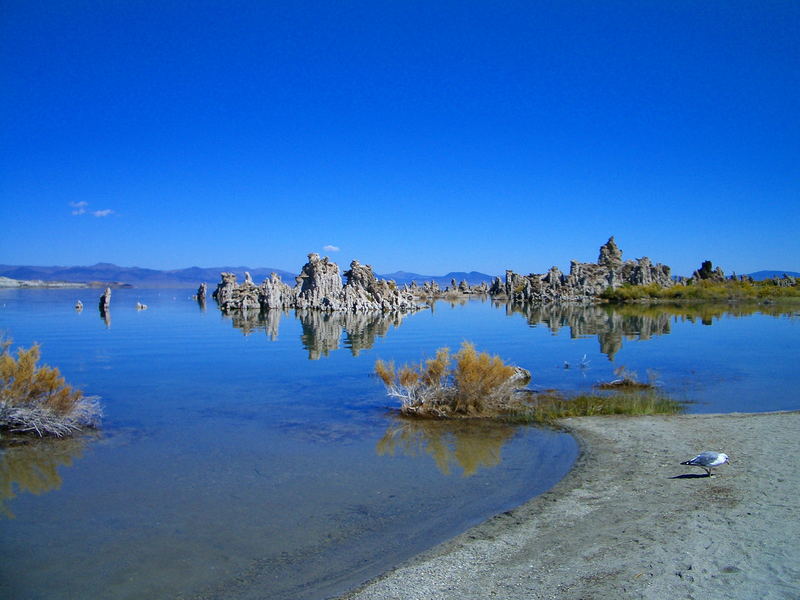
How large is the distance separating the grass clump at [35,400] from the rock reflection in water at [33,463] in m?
0.26

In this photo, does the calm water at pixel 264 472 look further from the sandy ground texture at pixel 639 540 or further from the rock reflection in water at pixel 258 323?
the rock reflection in water at pixel 258 323

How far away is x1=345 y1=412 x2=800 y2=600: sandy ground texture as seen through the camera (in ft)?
14.6

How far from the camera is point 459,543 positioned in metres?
5.59

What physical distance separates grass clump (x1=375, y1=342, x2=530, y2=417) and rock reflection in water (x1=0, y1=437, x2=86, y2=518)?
525 centimetres

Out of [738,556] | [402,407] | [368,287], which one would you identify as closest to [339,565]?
[738,556]

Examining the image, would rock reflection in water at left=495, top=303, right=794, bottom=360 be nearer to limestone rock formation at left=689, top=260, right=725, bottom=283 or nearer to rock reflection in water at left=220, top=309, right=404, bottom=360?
rock reflection in water at left=220, top=309, right=404, bottom=360

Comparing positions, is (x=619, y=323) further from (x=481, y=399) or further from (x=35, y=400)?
(x=35, y=400)

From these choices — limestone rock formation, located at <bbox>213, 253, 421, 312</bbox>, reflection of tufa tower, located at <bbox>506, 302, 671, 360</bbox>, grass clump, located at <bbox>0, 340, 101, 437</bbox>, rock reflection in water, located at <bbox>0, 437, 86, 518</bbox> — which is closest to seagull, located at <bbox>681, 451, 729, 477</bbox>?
rock reflection in water, located at <bbox>0, 437, 86, 518</bbox>

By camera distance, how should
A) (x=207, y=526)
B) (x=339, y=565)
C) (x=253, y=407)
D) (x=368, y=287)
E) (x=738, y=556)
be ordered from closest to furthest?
(x=738, y=556), (x=339, y=565), (x=207, y=526), (x=253, y=407), (x=368, y=287)

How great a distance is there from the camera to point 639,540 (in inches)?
207

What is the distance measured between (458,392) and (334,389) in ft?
12.3

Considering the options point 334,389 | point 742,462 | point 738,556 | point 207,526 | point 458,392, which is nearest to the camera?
point 738,556

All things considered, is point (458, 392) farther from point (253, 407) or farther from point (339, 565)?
point (339, 565)

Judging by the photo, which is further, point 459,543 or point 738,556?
point 459,543
